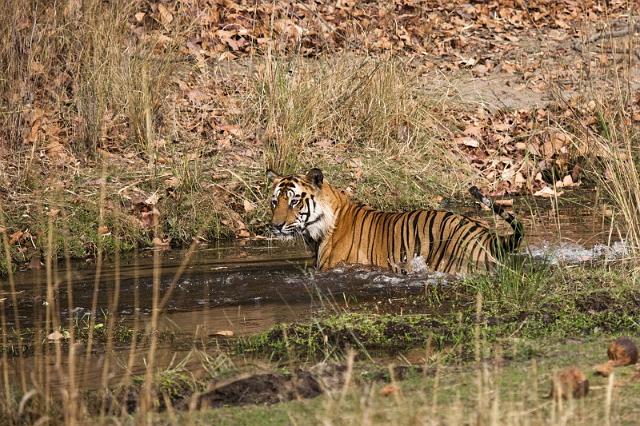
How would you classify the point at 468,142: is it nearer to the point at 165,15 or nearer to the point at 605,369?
the point at 165,15

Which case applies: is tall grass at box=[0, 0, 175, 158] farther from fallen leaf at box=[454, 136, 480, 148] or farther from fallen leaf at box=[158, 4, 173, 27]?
fallen leaf at box=[454, 136, 480, 148]

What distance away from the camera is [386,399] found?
175 inches

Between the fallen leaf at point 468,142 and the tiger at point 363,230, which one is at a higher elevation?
the fallen leaf at point 468,142

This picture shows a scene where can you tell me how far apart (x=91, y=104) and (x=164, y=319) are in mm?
4921

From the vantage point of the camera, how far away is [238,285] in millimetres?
8633

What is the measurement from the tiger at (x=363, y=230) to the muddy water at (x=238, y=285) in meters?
0.22

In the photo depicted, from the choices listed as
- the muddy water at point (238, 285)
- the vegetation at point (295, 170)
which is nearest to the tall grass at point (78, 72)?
the vegetation at point (295, 170)

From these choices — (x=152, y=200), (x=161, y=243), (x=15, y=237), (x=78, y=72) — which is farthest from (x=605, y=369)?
(x=78, y=72)

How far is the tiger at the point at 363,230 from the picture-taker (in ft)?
28.4

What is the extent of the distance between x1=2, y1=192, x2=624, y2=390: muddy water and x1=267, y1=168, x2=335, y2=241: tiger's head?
0.35m

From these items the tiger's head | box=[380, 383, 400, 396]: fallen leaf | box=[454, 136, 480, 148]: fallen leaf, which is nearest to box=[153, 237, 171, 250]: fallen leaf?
the tiger's head

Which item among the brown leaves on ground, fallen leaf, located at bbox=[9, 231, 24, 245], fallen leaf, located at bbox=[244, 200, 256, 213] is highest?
the brown leaves on ground

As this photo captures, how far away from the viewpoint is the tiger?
8.66 metres

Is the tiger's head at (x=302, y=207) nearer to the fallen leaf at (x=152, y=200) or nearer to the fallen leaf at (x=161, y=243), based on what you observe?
the fallen leaf at (x=161, y=243)
